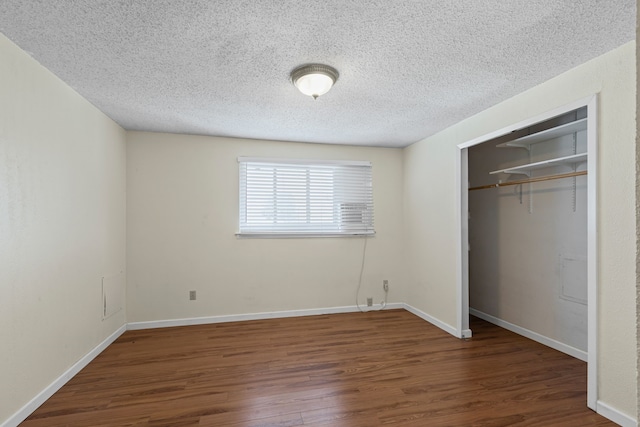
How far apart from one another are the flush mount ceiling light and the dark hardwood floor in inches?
88.9

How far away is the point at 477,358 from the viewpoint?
2904 mm

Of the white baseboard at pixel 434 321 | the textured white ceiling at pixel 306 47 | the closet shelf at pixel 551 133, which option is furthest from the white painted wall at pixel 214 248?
the closet shelf at pixel 551 133

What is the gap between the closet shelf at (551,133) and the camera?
8.74ft

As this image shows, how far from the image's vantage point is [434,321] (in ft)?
12.6

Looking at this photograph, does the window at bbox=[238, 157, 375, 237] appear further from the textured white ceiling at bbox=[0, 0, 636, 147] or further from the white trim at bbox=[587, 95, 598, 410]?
the white trim at bbox=[587, 95, 598, 410]

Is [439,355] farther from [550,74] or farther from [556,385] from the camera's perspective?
[550,74]

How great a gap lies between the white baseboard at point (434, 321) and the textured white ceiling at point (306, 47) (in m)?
2.35

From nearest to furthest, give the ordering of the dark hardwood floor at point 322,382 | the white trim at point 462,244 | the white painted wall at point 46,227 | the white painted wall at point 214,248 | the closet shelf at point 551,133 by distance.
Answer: the white painted wall at point 46,227 < the dark hardwood floor at point 322,382 < the closet shelf at point 551,133 < the white trim at point 462,244 < the white painted wall at point 214,248

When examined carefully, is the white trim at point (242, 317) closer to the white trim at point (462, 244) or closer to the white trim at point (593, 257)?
the white trim at point (462, 244)

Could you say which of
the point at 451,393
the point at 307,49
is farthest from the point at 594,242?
the point at 307,49

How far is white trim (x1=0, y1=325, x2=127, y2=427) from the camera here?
1.93m

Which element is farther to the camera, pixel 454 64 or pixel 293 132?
pixel 293 132

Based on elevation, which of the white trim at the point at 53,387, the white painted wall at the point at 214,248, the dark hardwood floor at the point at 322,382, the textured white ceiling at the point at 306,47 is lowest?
the dark hardwood floor at the point at 322,382

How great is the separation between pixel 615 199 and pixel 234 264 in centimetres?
366
